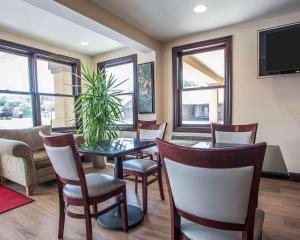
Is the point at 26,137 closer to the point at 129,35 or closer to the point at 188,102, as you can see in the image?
the point at 129,35

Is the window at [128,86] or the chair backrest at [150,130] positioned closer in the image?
the chair backrest at [150,130]

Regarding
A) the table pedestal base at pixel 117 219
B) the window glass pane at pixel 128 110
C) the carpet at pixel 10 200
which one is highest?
the window glass pane at pixel 128 110

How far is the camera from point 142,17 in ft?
9.78

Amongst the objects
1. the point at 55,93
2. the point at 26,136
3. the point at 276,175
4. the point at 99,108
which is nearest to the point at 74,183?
the point at 99,108

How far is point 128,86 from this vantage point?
174 inches

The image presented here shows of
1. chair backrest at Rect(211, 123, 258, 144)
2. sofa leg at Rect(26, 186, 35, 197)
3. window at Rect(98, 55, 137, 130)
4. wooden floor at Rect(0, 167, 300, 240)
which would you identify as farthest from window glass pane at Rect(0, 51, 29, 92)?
chair backrest at Rect(211, 123, 258, 144)

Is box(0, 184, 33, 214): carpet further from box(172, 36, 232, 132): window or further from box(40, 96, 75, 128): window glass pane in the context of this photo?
box(172, 36, 232, 132): window

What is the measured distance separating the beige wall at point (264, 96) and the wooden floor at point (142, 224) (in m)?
0.74

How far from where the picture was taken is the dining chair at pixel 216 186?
76 cm

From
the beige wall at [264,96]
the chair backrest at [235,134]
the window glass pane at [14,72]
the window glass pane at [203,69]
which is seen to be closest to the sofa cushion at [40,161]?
the window glass pane at [14,72]

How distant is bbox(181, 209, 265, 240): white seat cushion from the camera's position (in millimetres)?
908

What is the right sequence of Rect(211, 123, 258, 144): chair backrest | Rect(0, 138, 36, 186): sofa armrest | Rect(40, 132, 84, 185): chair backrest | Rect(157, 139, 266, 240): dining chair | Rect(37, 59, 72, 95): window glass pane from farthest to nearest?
1. Rect(37, 59, 72, 95): window glass pane
2. Rect(0, 138, 36, 186): sofa armrest
3. Rect(211, 123, 258, 144): chair backrest
4. Rect(40, 132, 84, 185): chair backrest
5. Rect(157, 139, 266, 240): dining chair

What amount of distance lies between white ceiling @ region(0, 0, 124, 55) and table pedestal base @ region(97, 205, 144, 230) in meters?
2.71

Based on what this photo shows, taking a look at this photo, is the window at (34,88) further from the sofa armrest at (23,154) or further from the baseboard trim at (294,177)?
the baseboard trim at (294,177)
